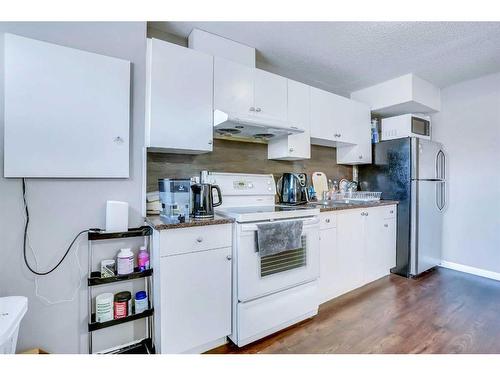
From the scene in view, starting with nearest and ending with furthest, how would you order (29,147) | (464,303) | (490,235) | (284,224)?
1. (29,147)
2. (284,224)
3. (464,303)
4. (490,235)

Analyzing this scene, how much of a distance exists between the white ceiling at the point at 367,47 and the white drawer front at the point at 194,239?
1574 millimetres

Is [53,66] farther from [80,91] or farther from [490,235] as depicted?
[490,235]

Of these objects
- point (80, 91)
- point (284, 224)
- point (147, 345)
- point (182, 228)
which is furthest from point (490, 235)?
point (80, 91)

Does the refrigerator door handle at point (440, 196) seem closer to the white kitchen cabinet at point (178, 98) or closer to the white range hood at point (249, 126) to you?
the white range hood at point (249, 126)

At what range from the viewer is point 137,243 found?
67.5 inches

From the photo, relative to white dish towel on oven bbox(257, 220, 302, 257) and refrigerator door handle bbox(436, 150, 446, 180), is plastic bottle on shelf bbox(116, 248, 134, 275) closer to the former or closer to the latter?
white dish towel on oven bbox(257, 220, 302, 257)

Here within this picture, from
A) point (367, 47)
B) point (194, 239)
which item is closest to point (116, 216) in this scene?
point (194, 239)

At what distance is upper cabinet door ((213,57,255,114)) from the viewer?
200 centimetres

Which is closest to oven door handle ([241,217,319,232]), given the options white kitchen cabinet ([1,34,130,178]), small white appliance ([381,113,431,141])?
white kitchen cabinet ([1,34,130,178])

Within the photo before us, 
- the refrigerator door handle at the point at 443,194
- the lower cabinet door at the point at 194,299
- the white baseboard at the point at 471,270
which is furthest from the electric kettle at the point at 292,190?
the white baseboard at the point at 471,270

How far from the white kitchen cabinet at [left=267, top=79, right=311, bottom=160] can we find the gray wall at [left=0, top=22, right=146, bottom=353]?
1345 millimetres

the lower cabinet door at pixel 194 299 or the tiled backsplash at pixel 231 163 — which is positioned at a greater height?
the tiled backsplash at pixel 231 163

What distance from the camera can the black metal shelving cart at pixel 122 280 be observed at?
152cm

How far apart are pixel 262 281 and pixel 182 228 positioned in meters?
0.68
